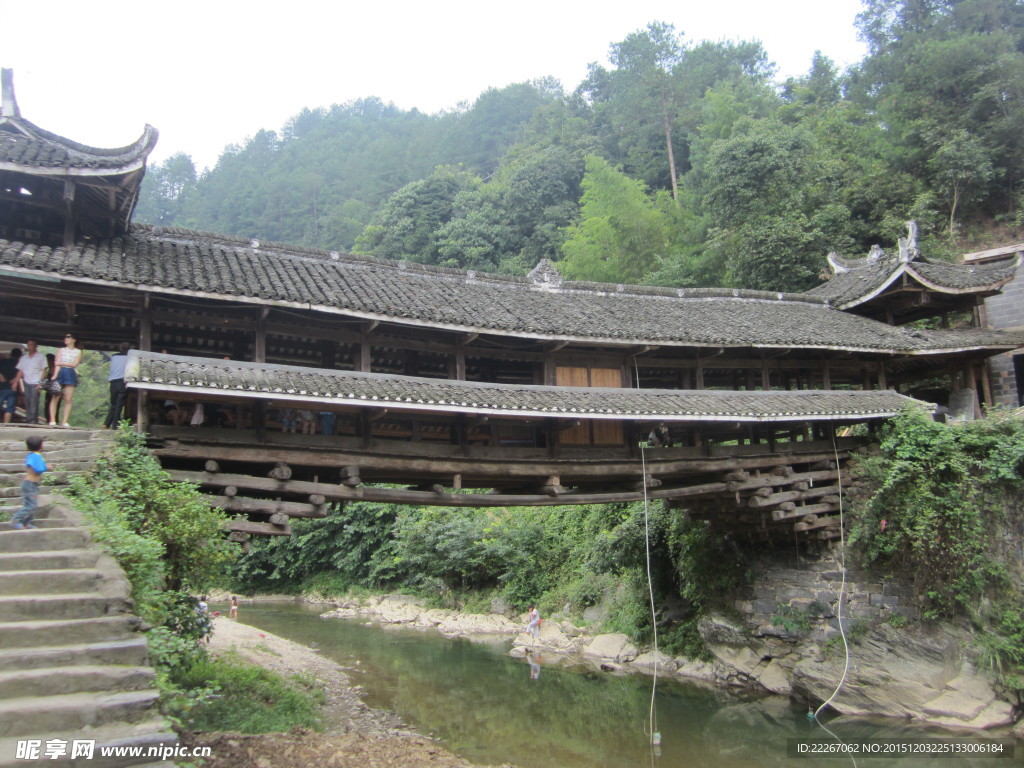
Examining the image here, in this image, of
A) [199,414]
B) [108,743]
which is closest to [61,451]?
[199,414]

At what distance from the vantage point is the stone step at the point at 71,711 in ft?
15.8

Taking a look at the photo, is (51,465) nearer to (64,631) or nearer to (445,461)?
(64,631)

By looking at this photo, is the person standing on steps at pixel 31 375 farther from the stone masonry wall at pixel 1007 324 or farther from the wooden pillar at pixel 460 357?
the stone masonry wall at pixel 1007 324

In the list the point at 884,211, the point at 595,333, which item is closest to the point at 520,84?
the point at 884,211

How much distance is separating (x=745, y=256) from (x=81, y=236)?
2197 centimetres

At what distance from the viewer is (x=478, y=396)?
11.4 metres

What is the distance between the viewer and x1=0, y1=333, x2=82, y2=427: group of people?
9.87 m

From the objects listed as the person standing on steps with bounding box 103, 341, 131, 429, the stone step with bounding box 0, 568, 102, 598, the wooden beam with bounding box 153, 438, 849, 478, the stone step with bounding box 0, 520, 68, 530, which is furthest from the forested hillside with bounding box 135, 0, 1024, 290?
the stone step with bounding box 0, 568, 102, 598

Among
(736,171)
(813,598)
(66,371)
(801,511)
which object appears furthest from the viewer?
(736,171)

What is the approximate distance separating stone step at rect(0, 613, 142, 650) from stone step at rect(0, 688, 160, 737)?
1.80ft

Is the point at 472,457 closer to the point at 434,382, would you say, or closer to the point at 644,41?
the point at 434,382

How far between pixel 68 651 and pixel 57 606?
58 cm

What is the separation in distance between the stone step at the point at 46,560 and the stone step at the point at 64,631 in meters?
0.69

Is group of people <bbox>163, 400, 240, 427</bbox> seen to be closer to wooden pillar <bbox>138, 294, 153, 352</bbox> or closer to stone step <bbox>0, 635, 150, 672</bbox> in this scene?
wooden pillar <bbox>138, 294, 153, 352</bbox>
